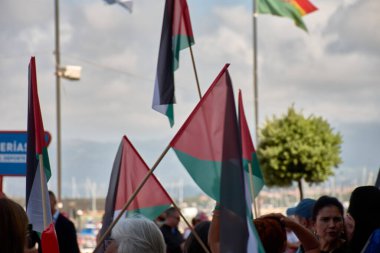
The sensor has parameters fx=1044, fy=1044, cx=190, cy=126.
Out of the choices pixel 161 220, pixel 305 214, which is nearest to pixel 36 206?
pixel 305 214

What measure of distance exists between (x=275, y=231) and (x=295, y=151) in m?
34.0

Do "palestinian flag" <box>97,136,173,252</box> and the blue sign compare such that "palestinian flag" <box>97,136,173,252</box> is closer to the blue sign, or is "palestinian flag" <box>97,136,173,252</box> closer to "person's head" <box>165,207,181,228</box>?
the blue sign

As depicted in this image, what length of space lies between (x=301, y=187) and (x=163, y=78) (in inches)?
1218

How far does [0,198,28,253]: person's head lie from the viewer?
4.16m

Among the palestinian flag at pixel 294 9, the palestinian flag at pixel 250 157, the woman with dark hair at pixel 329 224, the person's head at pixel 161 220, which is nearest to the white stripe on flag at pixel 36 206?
the woman with dark hair at pixel 329 224

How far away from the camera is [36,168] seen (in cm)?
638

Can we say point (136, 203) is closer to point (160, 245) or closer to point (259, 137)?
point (160, 245)

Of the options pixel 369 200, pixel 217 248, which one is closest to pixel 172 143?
pixel 217 248

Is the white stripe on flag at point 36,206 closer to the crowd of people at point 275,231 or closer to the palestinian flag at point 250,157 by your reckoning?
the crowd of people at point 275,231

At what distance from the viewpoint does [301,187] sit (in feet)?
129

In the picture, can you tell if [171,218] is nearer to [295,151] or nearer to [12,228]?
[12,228]

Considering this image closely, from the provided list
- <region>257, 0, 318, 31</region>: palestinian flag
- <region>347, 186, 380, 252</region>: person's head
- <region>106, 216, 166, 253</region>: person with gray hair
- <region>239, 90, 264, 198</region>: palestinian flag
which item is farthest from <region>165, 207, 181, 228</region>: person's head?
<region>257, 0, 318, 31</region>: palestinian flag

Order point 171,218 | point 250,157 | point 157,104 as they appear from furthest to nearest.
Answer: point 171,218 → point 157,104 → point 250,157

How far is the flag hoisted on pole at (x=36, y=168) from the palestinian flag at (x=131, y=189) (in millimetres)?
967
